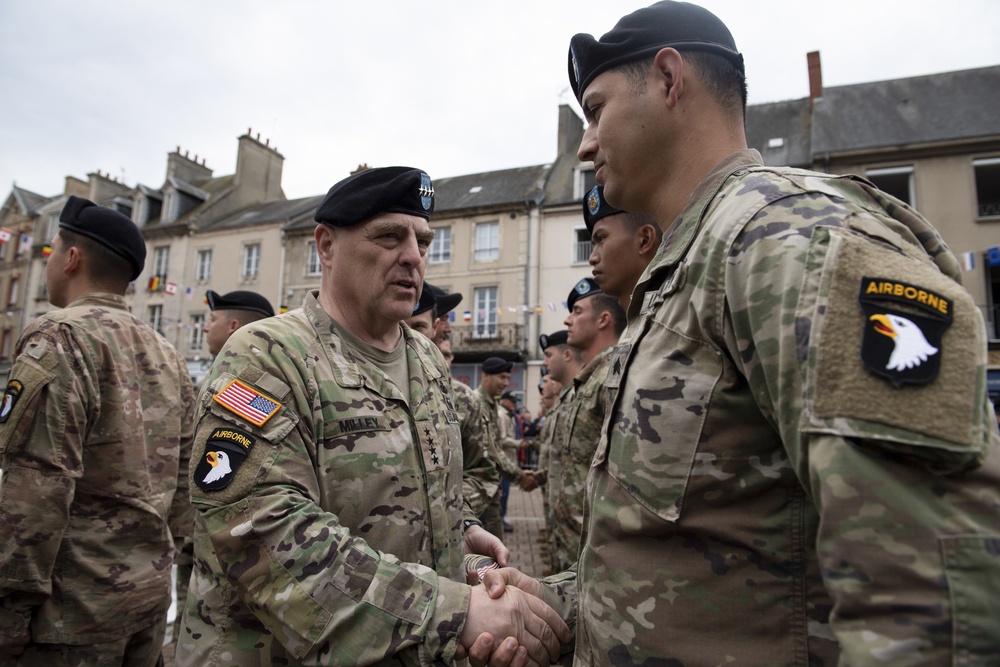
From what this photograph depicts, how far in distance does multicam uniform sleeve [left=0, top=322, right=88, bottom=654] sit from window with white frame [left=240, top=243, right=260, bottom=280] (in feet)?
84.0

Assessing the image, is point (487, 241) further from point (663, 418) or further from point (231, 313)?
point (663, 418)

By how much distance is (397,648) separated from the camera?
1520 mm

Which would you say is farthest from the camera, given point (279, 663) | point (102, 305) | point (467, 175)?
point (467, 175)

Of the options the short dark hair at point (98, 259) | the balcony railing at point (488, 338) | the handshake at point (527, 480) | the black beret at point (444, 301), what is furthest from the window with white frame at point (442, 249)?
the short dark hair at point (98, 259)

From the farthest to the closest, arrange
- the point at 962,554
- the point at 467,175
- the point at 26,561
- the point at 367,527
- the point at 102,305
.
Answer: the point at 467,175
the point at 102,305
the point at 26,561
the point at 367,527
the point at 962,554

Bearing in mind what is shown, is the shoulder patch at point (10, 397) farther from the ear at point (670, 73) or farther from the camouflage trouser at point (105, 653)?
the ear at point (670, 73)

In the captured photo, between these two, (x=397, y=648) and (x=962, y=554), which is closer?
(x=962, y=554)

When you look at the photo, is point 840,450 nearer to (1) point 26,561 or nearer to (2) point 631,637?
(2) point 631,637

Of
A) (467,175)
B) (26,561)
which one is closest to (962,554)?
(26,561)

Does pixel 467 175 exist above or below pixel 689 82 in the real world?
above

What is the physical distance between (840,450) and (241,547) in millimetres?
1405

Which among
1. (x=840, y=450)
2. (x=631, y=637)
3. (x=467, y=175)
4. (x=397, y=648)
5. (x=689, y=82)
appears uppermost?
(x=467, y=175)

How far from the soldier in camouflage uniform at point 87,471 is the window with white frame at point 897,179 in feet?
65.1

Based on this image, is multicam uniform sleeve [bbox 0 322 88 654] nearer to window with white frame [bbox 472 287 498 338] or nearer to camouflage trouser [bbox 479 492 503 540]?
camouflage trouser [bbox 479 492 503 540]
